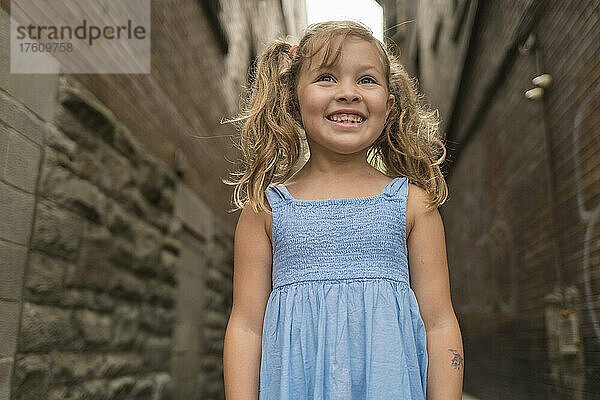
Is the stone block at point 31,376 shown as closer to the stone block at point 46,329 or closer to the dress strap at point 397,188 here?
the stone block at point 46,329

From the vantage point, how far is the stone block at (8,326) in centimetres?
272

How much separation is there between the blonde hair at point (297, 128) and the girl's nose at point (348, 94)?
9cm

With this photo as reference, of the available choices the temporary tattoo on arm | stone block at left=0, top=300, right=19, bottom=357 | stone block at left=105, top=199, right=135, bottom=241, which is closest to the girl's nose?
the temporary tattoo on arm

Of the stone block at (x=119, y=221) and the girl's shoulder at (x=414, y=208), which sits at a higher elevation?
the stone block at (x=119, y=221)

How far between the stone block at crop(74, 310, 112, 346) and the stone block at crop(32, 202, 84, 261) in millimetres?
360

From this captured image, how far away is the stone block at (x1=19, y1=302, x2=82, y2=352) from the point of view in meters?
2.93

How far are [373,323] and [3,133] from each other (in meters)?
1.94

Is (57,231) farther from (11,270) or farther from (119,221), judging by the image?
(119,221)

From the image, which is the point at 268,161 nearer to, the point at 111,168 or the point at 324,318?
the point at 324,318

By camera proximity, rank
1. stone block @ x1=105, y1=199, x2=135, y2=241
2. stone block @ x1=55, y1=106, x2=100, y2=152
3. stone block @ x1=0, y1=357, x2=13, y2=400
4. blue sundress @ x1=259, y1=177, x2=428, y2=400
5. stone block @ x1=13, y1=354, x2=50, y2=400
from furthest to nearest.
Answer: stone block @ x1=105, y1=199, x2=135, y2=241, stone block @ x1=55, y1=106, x2=100, y2=152, stone block @ x1=13, y1=354, x2=50, y2=400, stone block @ x1=0, y1=357, x2=13, y2=400, blue sundress @ x1=259, y1=177, x2=428, y2=400

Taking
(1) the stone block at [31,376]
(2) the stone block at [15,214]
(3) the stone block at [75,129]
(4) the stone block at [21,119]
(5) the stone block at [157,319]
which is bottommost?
(1) the stone block at [31,376]

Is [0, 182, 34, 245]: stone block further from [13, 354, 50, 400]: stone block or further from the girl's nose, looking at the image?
the girl's nose

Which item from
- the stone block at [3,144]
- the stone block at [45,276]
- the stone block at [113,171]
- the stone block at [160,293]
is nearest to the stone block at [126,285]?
the stone block at [160,293]

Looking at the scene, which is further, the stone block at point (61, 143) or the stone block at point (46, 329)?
the stone block at point (61, 143)
